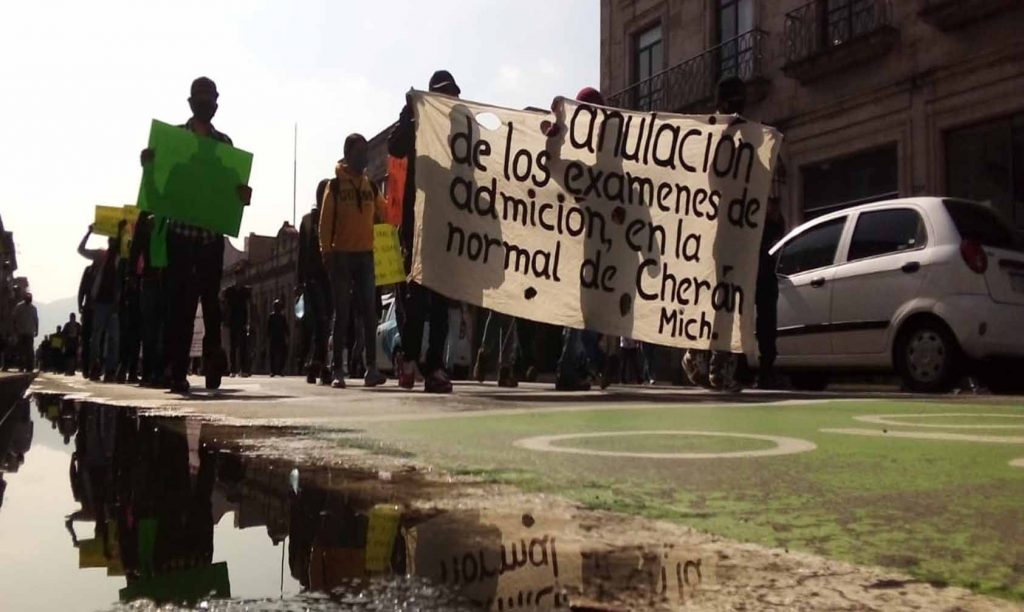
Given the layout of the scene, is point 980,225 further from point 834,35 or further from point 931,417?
point 834,35

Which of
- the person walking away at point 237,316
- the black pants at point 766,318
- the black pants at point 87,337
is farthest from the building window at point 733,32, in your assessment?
the black pants at point 87,337

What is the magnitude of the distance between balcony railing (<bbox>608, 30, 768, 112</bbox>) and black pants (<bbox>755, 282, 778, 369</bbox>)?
36.6ft

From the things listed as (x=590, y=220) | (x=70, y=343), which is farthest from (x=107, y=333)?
(x=70, y=343)

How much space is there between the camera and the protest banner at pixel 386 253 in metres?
9.72

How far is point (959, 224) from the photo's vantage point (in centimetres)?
832

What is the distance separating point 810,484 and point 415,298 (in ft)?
18.4

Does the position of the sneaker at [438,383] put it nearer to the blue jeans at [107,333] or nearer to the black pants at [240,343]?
the blue jeans at [107,333]

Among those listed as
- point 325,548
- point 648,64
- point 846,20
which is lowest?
point 325,548

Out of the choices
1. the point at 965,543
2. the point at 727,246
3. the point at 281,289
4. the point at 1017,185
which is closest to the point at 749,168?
the point at 727,246

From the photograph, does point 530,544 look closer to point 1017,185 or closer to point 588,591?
point 588,591

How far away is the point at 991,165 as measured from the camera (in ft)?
48.9

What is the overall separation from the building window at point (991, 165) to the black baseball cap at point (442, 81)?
991 cm

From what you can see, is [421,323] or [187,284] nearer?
[187,284]

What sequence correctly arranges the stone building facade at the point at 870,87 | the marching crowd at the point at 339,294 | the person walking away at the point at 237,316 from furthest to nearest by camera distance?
1. the person walking away at the point at 237,316
2. the stone building facade at the point at 870,87
3. the marching crowd at the point at 339,294
